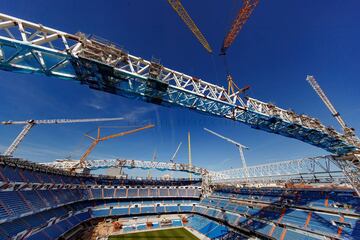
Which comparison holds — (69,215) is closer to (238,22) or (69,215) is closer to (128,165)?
(128,165)

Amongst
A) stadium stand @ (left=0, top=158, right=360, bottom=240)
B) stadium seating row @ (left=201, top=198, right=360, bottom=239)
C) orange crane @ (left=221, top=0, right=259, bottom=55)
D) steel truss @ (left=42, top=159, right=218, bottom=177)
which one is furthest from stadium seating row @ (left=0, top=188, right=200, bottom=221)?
orange crane @ (left=221, top=0, right=259, bottom=55)

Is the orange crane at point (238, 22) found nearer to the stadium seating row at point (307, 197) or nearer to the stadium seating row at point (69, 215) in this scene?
the stadium seating row at point (307, 197)

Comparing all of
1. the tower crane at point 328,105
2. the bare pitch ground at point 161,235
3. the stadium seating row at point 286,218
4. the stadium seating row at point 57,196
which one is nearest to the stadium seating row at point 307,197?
the stadium seating row at point 286,218

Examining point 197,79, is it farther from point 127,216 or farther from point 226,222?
point 127,216

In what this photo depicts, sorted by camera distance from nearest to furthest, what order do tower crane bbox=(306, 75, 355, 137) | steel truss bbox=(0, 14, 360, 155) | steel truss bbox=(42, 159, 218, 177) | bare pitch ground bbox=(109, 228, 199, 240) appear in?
steel truss bbox=(0, 14, 360, 155)
tower crane bbox=(306, 75, 355, 137)
bare pitch ground bbox=(109, 228, 199, 240)
steel truss bbox=(42, 159, 218, 177)

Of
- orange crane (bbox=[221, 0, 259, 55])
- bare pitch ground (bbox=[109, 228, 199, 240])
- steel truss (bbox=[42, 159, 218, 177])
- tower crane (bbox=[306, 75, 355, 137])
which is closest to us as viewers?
tower crane (bbox=[306, 75, 355, 137])

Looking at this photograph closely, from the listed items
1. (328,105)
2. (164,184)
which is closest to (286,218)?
(328,105)

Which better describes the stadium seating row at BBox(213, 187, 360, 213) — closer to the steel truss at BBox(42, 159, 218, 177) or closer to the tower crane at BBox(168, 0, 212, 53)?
the steel truss at BBox(42, 159, 218, 177)
